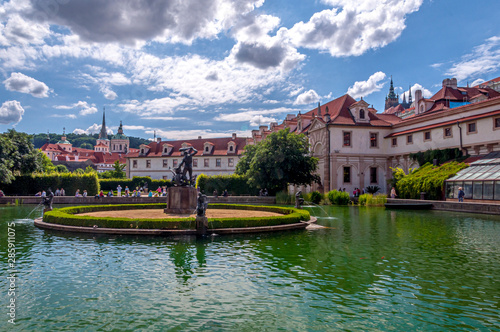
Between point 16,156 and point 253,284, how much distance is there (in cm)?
5028

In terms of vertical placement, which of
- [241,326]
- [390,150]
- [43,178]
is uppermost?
[390,150]

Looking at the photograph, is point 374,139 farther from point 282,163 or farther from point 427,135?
point 282,163

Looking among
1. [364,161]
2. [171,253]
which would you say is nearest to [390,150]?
[364,161]

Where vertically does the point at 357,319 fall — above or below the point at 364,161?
below

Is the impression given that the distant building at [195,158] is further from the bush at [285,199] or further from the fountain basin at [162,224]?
the fountain basin at [162,224]

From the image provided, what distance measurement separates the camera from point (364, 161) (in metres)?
50.0

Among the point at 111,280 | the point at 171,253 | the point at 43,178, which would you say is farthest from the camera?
the point at 43,178

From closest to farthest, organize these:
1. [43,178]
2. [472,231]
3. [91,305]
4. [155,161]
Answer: [91,305], [472,231], [43,178], [155,161]

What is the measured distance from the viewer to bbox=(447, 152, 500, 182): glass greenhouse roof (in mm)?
31688

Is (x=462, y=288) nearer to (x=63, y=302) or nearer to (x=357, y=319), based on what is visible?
(x=357, y=319)

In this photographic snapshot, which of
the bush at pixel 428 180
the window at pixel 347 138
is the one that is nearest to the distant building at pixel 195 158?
the window at pixel 347 138

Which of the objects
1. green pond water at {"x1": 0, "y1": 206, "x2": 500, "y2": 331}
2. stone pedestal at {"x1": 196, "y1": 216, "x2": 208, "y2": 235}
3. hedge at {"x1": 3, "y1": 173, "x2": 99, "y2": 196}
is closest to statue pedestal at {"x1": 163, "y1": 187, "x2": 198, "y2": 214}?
stone pedestal at {"x1": 196, "y1": 216, "x2": 208, "y2": 235}

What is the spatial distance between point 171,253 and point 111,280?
3.52 metres

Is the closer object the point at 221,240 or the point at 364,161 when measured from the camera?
the point at 221,240
